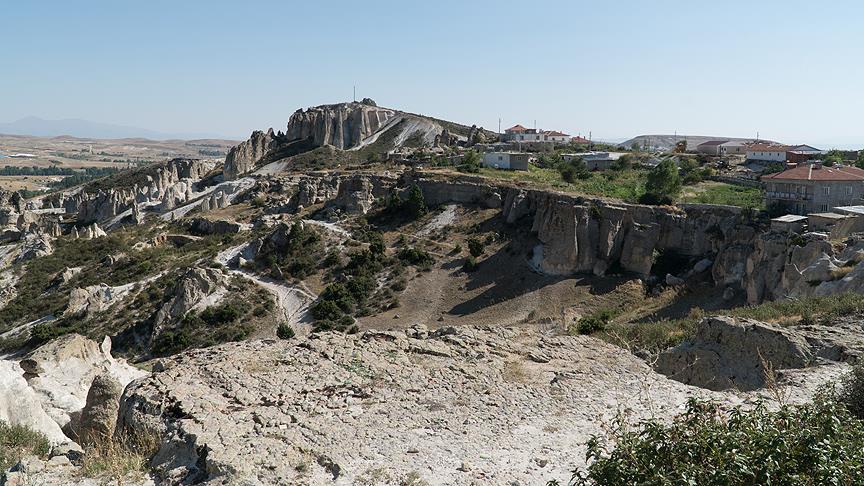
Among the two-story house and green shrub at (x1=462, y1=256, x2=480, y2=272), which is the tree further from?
green shrub at (x1=462, y1=256, x2=480, y2=272)

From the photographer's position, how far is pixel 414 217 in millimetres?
40594

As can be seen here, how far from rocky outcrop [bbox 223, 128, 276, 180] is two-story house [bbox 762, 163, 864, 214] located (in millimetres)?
62897

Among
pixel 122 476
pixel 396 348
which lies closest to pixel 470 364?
pixel 396 348

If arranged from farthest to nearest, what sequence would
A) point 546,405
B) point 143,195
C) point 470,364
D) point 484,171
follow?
point 143,195
point 484,171
point 470,364
point 546,405

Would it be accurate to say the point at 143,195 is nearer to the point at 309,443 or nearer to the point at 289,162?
the point at 289,162

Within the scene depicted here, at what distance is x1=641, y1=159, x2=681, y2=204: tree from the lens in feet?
112

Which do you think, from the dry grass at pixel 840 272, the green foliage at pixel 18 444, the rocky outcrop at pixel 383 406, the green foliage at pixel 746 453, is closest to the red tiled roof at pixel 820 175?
the dry grass at pixel 840 272

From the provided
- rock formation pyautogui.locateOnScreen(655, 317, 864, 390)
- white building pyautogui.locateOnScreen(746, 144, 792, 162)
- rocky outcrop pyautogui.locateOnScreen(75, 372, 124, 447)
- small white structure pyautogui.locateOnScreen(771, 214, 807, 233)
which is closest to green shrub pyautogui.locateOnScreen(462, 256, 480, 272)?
small white structure pyautogui.locateOnScreen(771, 214, 807, 233)

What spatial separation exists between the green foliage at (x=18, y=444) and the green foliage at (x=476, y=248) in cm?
2510

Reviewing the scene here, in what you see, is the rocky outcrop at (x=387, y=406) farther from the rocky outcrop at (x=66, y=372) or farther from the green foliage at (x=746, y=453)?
the rocky outcrop at (x=66, y=372)

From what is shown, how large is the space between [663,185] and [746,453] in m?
33.9

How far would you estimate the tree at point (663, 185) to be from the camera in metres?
34.2

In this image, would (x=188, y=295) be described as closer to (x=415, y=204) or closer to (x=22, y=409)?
(x=415, y=204)

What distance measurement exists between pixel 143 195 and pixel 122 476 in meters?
74.1
